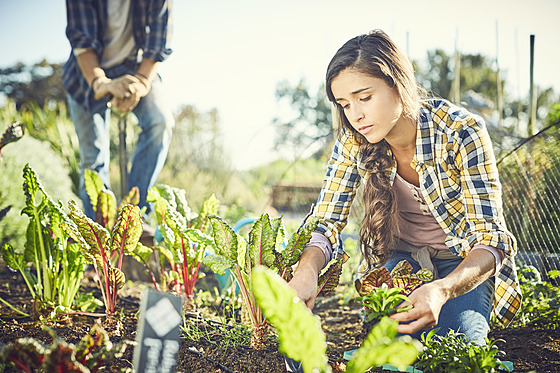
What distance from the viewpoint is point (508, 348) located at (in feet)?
5.73

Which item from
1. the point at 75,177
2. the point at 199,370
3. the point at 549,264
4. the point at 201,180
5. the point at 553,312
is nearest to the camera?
the point at 199,370

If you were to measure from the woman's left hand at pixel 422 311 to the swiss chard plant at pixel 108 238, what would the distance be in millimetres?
911

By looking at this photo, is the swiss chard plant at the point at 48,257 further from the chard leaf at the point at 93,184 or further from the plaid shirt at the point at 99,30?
the plaid shirt at the point at 99,30

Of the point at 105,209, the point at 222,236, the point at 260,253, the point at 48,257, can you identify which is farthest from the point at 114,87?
the point at 260,253

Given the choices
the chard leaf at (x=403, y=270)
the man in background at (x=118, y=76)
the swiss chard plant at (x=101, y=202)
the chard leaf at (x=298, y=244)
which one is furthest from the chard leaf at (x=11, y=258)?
the chard leaf at (x=403, y=270)

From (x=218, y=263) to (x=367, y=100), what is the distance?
748mm

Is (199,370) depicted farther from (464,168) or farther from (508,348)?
(508,348)

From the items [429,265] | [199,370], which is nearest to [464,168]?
[429,265]

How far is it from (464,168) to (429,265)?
0.43 metres

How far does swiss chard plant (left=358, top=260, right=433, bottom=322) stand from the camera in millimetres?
1074

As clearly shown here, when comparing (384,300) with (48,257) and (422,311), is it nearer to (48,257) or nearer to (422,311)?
(422,311)

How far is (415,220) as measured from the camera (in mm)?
1952

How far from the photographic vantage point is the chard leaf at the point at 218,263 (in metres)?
1.42

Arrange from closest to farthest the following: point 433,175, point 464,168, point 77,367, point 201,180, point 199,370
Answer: point 77,367
point 199,370
point 464,168
point 433,175
point 201,180
